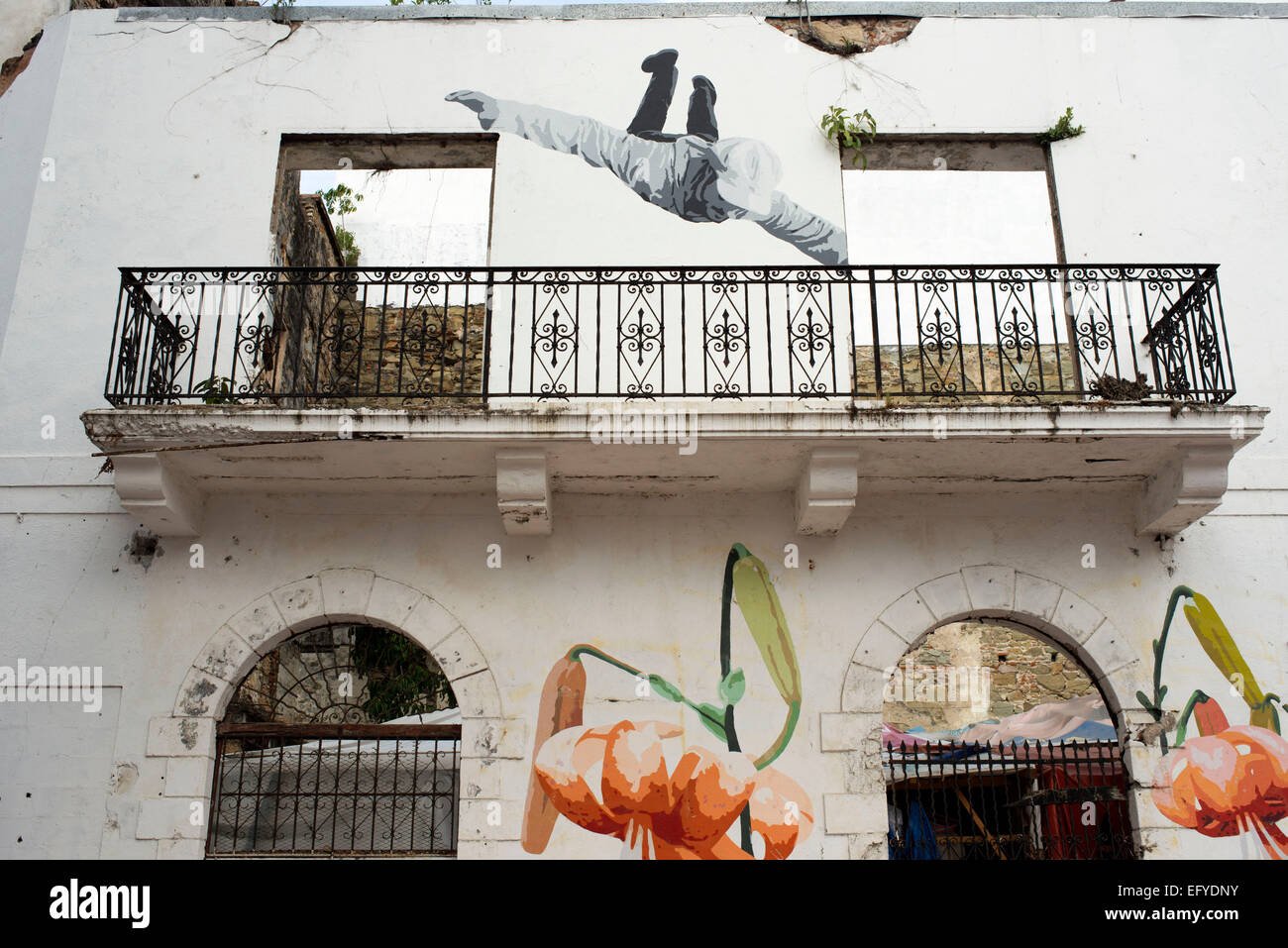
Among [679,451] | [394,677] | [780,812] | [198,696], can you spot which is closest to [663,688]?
Result: [780,812]

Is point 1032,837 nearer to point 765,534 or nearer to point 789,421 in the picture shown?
point 765,534

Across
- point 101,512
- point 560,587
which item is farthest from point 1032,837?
point 101,512

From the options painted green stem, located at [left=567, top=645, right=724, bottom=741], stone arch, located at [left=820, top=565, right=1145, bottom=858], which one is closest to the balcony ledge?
stone arch, located at [left=820, top=565, right=1145, bottom=858]

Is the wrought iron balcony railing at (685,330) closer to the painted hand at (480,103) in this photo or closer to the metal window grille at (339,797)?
the painted hand at (480,103)

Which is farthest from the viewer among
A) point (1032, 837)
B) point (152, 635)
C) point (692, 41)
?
point (1032, 837)

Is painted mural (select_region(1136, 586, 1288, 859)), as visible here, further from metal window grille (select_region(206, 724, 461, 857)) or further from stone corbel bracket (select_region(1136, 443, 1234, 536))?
metal window grille (select_region(206, 724, 461, 857))

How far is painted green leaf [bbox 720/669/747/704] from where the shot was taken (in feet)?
21.5

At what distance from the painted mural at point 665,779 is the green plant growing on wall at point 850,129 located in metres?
3.60

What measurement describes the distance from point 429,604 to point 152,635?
5.47ft

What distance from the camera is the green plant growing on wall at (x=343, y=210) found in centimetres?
1048

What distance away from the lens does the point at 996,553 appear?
6.90m

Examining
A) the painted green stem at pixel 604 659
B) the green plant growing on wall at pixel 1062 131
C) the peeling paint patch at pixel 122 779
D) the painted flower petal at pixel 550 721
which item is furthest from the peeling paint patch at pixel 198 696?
the green plant growing on wall at pixel 1062 131

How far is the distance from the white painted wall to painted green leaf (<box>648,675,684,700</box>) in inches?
5.0

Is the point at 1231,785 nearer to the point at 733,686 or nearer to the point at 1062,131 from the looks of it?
the point at 733,686
